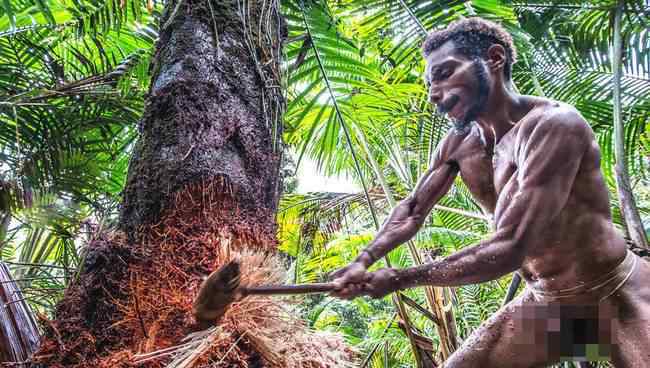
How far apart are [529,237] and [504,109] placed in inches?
22.8

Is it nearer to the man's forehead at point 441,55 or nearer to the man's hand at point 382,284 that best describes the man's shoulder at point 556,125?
the man's forehead at point 441,55

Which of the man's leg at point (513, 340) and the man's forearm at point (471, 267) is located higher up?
the man's forearm at point (471, 267)

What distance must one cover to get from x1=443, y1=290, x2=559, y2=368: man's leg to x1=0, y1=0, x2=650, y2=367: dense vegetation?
0.64 meters

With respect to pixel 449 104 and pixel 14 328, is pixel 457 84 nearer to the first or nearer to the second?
pixel 449 104

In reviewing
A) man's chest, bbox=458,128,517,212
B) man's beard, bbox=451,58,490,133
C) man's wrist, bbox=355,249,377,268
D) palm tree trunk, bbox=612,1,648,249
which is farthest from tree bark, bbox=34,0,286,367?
palm tree trunk, bbox=612,1,648,249

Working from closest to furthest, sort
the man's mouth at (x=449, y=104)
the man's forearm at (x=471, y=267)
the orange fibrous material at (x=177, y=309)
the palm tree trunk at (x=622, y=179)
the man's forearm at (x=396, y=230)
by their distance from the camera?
the orange fibrous material at (x=177, y=309) → the man's forearm at (x=471, y=267) → the man's mouth at (x=449, y=104) → the man's forearm at (x=396, y=230) → the palm tree trunk at (x=622, y=179)

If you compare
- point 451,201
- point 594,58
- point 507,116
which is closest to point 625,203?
point 507,116

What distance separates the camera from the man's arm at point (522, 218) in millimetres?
1193

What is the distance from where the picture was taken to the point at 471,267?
3.93 ft

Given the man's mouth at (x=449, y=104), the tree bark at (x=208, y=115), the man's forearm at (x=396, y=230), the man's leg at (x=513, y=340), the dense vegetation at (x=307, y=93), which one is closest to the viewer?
the tree bark at (x=208, y=115)

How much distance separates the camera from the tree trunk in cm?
103

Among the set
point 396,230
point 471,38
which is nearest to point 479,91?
point 471,38

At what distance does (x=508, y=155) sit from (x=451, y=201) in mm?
4014

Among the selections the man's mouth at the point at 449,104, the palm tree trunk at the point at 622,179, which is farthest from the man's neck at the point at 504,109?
the palm tree trunk at the point at 622,179
